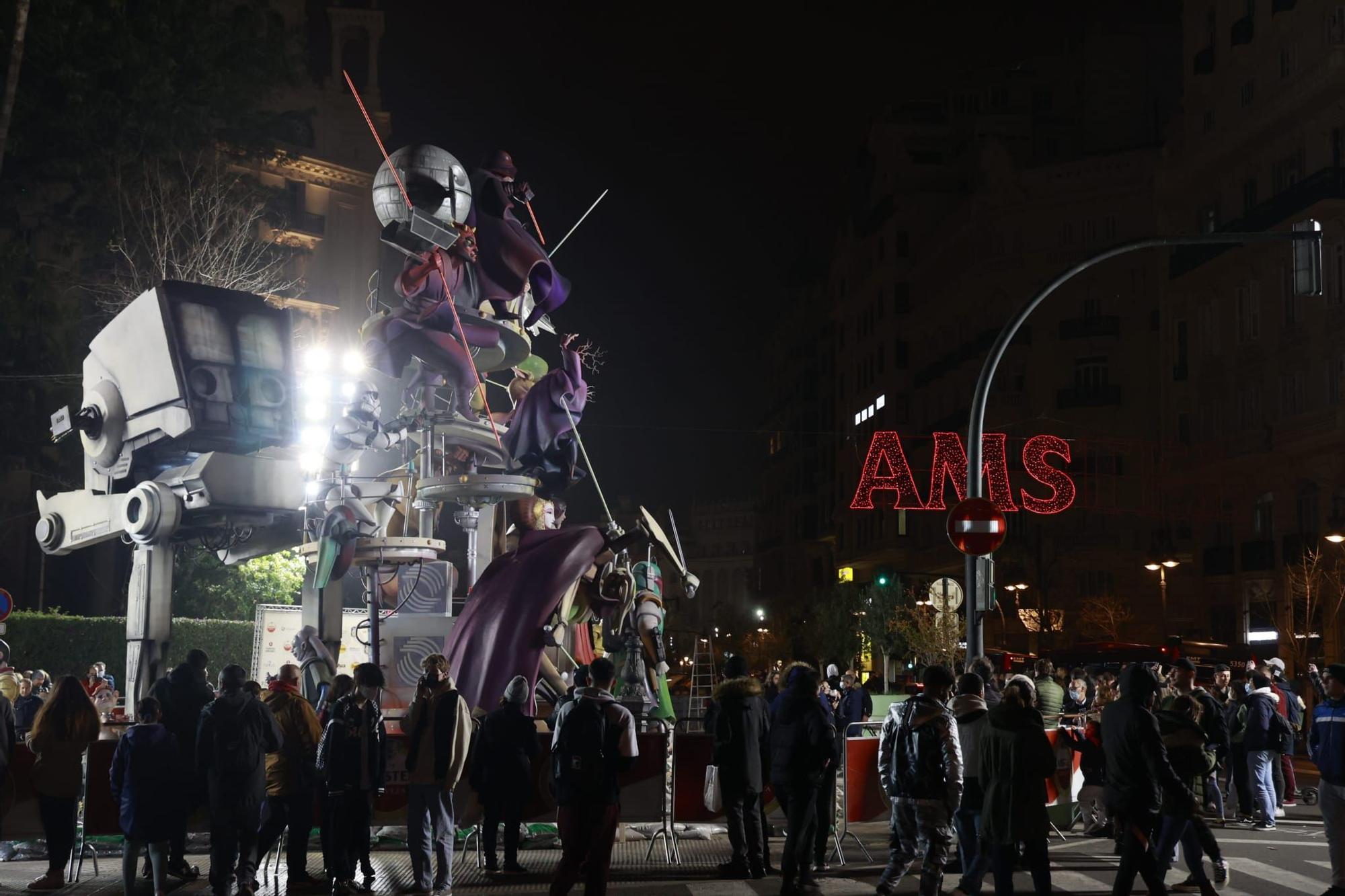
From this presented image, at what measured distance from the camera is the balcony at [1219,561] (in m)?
49.1

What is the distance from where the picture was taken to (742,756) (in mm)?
12930

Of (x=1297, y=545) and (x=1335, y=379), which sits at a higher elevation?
(x=1335, y=379)

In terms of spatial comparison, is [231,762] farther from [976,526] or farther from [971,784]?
[976,526]

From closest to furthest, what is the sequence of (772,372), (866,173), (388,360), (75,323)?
(388,360)
(75,323)
(866,173)
(772,372)

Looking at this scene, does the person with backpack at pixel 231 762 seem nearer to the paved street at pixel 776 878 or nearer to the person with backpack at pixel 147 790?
the person with backpack at pixel 147 790

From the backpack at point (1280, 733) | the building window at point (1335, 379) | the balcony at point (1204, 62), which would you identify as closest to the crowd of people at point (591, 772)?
the backpack at point (1280, 733)

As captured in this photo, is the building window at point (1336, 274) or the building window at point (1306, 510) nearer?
the building window at point (1336, 274)

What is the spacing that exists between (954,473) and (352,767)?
23.2 meters

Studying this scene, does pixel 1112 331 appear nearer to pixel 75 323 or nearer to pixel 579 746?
pixel 75 323

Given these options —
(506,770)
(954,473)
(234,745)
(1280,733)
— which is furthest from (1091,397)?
(234,745)

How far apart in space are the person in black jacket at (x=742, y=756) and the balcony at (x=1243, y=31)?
139 feet

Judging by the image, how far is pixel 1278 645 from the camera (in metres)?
45.0

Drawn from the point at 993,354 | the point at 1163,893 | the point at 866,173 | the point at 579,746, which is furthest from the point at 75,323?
the point at 866,173

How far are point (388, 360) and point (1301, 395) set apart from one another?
31487 millimetres
